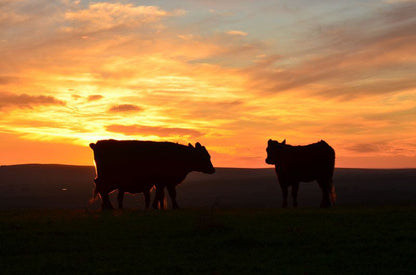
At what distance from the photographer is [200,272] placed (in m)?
11.8

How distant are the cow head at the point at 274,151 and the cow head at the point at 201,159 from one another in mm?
2990

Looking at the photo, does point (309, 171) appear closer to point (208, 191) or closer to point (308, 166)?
point (308, 166)

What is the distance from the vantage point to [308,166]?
90.9 ft

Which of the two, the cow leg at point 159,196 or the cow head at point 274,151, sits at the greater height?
the cow head at point 274,151

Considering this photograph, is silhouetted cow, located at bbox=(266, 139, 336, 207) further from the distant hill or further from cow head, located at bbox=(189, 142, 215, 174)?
the distant hill

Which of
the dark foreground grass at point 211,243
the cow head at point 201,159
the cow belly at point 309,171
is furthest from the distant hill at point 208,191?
the dark foreground grass at point 211,243

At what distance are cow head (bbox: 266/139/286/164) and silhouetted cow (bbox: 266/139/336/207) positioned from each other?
18cm

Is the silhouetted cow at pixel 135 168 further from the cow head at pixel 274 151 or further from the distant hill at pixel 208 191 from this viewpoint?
the distant hill at pixel 208 191

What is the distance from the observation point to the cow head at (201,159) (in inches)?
1147

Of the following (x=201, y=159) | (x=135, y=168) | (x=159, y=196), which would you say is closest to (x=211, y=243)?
(x=159, y=196)

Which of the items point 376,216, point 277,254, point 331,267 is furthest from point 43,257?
point 376,216

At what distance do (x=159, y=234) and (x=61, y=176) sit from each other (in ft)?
361

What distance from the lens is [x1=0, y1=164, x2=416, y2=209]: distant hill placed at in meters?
59.0

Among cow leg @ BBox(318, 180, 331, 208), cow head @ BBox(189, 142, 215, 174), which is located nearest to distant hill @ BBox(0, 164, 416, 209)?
cow leg @ BBox(318, 180, 331, 208)
